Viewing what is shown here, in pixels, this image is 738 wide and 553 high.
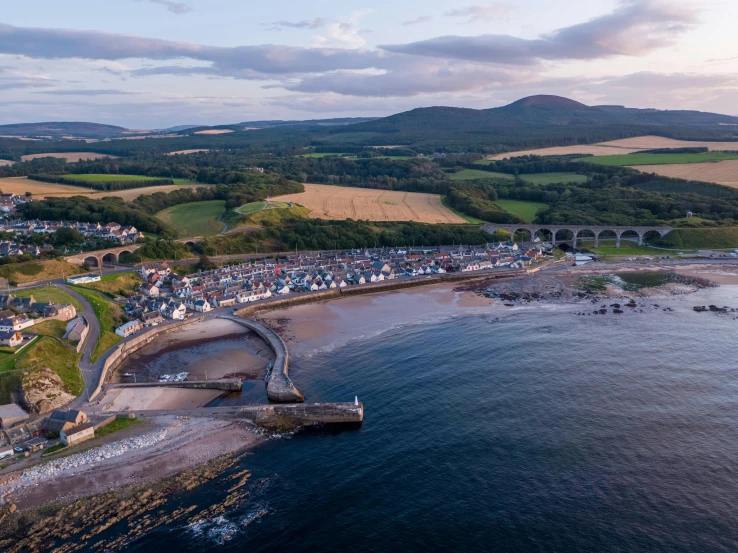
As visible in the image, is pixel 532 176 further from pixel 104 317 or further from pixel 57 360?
pixel 57 360

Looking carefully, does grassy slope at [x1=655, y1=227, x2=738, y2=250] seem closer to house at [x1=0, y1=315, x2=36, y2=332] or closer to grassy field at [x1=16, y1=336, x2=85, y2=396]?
grassy field at [x1=16, y1=336, x2=85, y2=396]

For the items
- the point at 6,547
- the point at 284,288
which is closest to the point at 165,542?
the point at 6,547

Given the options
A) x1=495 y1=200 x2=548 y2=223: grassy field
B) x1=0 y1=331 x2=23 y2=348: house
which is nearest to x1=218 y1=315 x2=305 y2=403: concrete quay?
x1=0 y1=331 x2=23 y2=348: house

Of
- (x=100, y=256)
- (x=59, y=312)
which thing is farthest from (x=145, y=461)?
(x=100, y=256)

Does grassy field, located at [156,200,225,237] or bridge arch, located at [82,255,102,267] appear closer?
bridge arch, located at [82,255,102,267]

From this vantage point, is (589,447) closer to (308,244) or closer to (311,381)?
(311,381)

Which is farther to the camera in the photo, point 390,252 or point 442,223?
point 442,223
